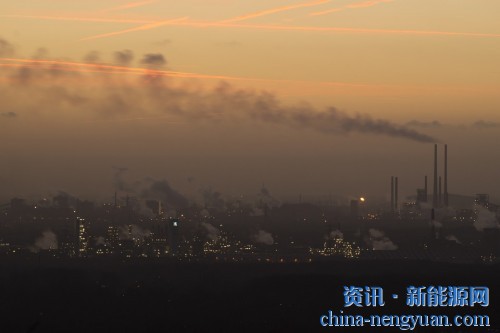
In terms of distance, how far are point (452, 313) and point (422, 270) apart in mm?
63820

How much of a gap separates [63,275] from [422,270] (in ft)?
213

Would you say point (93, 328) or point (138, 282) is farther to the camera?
point (138, 282)

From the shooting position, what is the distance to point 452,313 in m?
135

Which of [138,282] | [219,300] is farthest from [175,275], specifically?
[219,300]

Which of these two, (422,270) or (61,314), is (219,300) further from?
(422,270)

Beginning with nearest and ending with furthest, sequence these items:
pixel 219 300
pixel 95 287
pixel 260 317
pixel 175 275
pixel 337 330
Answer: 1. pixel 337 330
2. pixel 260 317
3. pixel 219 300
4. pixel 95 287
5. pixel 175 275

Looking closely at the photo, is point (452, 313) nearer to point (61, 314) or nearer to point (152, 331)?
point (152, 331)

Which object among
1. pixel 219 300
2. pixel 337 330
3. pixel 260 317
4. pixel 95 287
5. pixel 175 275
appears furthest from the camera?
pixel 175 275

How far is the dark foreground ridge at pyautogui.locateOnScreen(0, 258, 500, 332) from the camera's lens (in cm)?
13775

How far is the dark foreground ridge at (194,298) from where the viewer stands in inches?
5423

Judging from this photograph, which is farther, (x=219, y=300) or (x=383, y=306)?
(x=219, y=300)

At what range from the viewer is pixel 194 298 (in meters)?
167

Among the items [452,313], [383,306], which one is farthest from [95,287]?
[452,313]

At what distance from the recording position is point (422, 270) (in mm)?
198875
